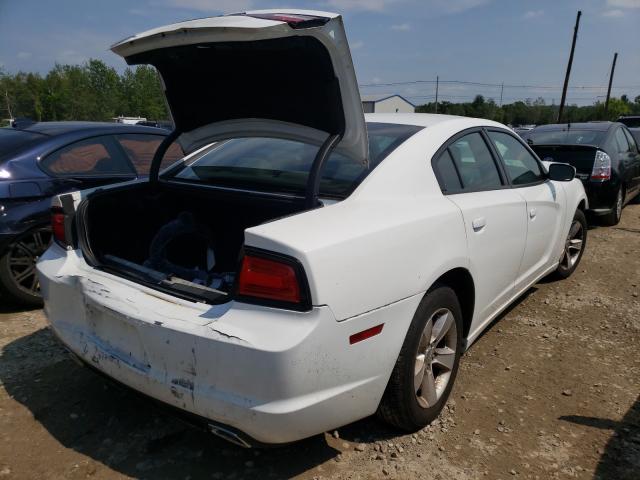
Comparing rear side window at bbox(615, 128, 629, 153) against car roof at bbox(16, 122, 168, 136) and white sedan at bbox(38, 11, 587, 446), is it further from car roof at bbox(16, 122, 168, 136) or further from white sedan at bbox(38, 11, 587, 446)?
car roof at bbox(16, 122, 168, 136)

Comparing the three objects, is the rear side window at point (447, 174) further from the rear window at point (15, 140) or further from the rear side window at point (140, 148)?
the rear window at point (15, 140)

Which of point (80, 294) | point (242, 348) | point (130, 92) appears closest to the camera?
point (242, 348)

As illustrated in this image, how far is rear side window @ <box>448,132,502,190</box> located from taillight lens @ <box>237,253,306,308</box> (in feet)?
4.65

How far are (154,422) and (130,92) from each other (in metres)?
90.8

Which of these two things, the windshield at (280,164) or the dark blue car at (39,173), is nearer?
the windshield at (280,164)

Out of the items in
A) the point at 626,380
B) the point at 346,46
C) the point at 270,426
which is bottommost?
the point at 626,380

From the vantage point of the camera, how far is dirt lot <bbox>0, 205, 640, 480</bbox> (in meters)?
2.18

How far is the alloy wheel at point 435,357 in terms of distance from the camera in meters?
2.32

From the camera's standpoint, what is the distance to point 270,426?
68.4 inches

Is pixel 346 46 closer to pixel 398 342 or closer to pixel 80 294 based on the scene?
pixel 398 342

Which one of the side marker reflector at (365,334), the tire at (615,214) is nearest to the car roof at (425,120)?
the side marker reflector at (365,334)

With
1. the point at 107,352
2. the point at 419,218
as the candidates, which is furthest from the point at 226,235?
the point at 419,218

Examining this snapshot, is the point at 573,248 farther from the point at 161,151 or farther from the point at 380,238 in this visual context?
the point at 161,151

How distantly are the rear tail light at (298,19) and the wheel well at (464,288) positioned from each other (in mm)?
1319
